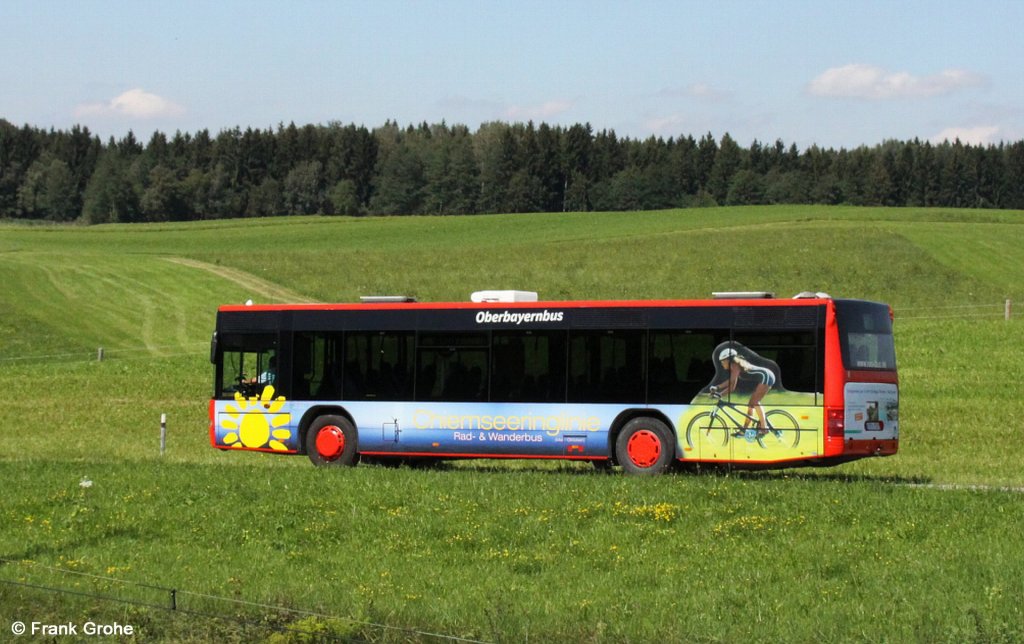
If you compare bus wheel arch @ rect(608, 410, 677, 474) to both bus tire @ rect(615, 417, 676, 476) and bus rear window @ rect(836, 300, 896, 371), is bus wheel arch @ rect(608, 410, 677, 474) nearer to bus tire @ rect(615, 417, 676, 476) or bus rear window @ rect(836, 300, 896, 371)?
bus tire @ rect(615, 417, 676, 476)

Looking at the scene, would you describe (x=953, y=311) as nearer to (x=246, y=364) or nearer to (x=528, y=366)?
(x=528, y=366)

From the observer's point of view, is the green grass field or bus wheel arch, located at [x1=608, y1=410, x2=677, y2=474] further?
bus wheel arch, located at [x1=608, y1=410, x2=677, y2=474]

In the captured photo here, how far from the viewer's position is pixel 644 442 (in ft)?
71.2

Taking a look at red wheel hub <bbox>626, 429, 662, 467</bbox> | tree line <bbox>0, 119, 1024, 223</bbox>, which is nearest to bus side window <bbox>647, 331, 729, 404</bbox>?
red wheel hub <bbox>626, 429, 662, 467</bbox>

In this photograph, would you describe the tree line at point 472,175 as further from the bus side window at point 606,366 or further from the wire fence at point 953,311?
the bus side window at point 606,366

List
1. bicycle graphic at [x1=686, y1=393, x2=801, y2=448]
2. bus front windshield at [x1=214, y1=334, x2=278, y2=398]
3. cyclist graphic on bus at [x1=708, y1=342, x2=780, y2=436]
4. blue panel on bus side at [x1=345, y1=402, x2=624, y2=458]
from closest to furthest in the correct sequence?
bicycle graphic at [x1=686, y1=393, x2=801, y2=448], cyclist graphic on bus at [x1=708, y1=342, x2=780, y2=436], blue panel on bus side at [x1=345, y1=402, x2=624, y2=458], bus front windshield at [x1=214, y1=334, x2=278, y2=398]

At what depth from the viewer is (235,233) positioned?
358ft

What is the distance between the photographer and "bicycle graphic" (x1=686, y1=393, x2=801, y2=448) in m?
20.6

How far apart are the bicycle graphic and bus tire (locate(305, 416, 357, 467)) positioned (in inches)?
234

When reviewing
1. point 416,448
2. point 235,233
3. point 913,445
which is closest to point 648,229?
point 235,233

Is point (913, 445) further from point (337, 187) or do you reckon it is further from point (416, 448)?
point (337, 187)

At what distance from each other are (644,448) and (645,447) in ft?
0.09

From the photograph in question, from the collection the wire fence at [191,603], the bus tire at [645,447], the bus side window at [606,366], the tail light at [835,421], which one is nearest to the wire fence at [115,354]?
the bus side window at [606,366]

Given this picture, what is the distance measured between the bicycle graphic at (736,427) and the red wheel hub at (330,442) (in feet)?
20.2
